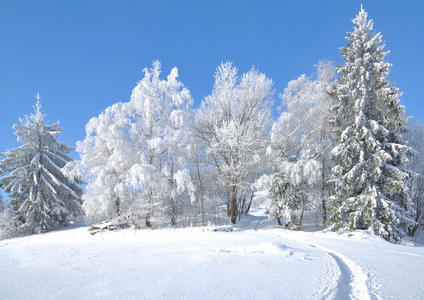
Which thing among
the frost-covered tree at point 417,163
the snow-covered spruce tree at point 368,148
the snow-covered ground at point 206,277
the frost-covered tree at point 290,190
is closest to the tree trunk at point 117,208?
the snow-covered ground at point 206,277

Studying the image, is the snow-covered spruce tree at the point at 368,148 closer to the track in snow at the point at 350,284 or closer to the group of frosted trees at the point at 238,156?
the group of frosted trees at the point at 238,156

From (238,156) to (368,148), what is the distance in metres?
7.08

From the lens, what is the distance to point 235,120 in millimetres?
16125

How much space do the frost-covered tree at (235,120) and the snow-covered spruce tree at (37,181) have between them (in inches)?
→ 446

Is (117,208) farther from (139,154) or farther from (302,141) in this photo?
(302,141)

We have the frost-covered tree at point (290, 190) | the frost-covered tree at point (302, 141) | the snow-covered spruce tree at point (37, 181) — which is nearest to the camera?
the frost-covered tree at point (290, 190)

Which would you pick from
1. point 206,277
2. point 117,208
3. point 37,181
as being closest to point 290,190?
point 117,208

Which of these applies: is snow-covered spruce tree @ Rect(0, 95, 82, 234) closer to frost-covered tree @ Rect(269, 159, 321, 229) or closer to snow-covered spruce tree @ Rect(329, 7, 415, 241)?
frost-covered tree @ Rect(269, 159, 321, 229)

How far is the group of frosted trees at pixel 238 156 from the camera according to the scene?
11656mm

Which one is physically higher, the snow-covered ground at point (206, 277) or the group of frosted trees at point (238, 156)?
the group of frosted trees at point (238, 156)

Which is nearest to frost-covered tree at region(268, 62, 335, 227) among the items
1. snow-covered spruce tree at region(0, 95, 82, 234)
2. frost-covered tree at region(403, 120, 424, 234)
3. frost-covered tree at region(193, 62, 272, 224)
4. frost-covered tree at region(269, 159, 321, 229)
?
frost-covered tree at region(269, 159, 321, 229)

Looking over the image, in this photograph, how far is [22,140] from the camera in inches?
684

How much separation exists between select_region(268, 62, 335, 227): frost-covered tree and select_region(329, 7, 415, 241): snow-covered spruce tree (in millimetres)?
1687

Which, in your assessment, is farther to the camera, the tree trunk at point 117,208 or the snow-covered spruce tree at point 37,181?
the snow-covered spruce tree at point 37,181
